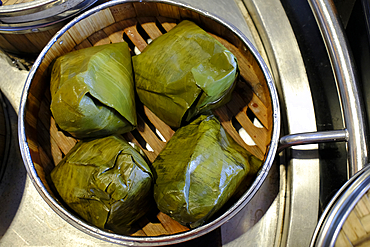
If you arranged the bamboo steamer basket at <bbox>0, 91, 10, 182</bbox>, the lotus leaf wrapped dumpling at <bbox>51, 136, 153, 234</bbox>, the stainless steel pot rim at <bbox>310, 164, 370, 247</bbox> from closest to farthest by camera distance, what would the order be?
the stainless steel pot rim at <bbox>310, 164, 370, 247</bbox> → the lotus leaf wrapped dumpling at <bbox>51, 136, 153, 234</bbox> → the bamboo steamer basket at <bbox>0, 91, 10, 182</bbox>

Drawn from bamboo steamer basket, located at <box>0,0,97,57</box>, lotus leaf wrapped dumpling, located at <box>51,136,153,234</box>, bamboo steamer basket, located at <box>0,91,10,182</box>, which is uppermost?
bamboo steamer basket, located at <box>0,0,97,57</box>

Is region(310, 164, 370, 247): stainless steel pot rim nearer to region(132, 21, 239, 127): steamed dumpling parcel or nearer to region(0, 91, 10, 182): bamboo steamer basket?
region(132, 21, 239, 127): steamed dumpling parcel

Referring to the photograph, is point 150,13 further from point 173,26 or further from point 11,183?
point 11,183

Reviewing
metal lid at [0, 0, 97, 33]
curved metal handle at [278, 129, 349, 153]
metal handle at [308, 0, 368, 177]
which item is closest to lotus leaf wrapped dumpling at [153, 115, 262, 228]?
curved metal handle at [278, 129, 349, 153]

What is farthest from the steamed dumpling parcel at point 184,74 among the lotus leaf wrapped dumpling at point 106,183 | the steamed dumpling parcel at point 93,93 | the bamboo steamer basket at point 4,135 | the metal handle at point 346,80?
the bamboo steamer basket at point 4,135

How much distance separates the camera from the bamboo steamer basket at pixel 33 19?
1.44 m

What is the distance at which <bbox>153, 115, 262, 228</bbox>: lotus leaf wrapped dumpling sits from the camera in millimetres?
1392

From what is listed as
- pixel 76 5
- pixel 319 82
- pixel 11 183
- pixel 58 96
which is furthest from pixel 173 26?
pixel 11 183

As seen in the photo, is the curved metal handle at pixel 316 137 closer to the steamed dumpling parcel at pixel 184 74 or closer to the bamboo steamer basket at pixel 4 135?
the steamed dumpling parcel at pixel 184 74

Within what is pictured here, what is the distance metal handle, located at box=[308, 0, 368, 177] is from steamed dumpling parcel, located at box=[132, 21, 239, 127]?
756mm

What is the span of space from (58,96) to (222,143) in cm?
98

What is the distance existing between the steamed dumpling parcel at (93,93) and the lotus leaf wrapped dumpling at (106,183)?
0.12 metres

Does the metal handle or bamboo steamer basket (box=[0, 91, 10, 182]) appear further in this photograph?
bamboo steamer basket (box=[0, 91, 10, 182])

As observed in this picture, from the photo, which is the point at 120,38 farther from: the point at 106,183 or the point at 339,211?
the point at 339,211
